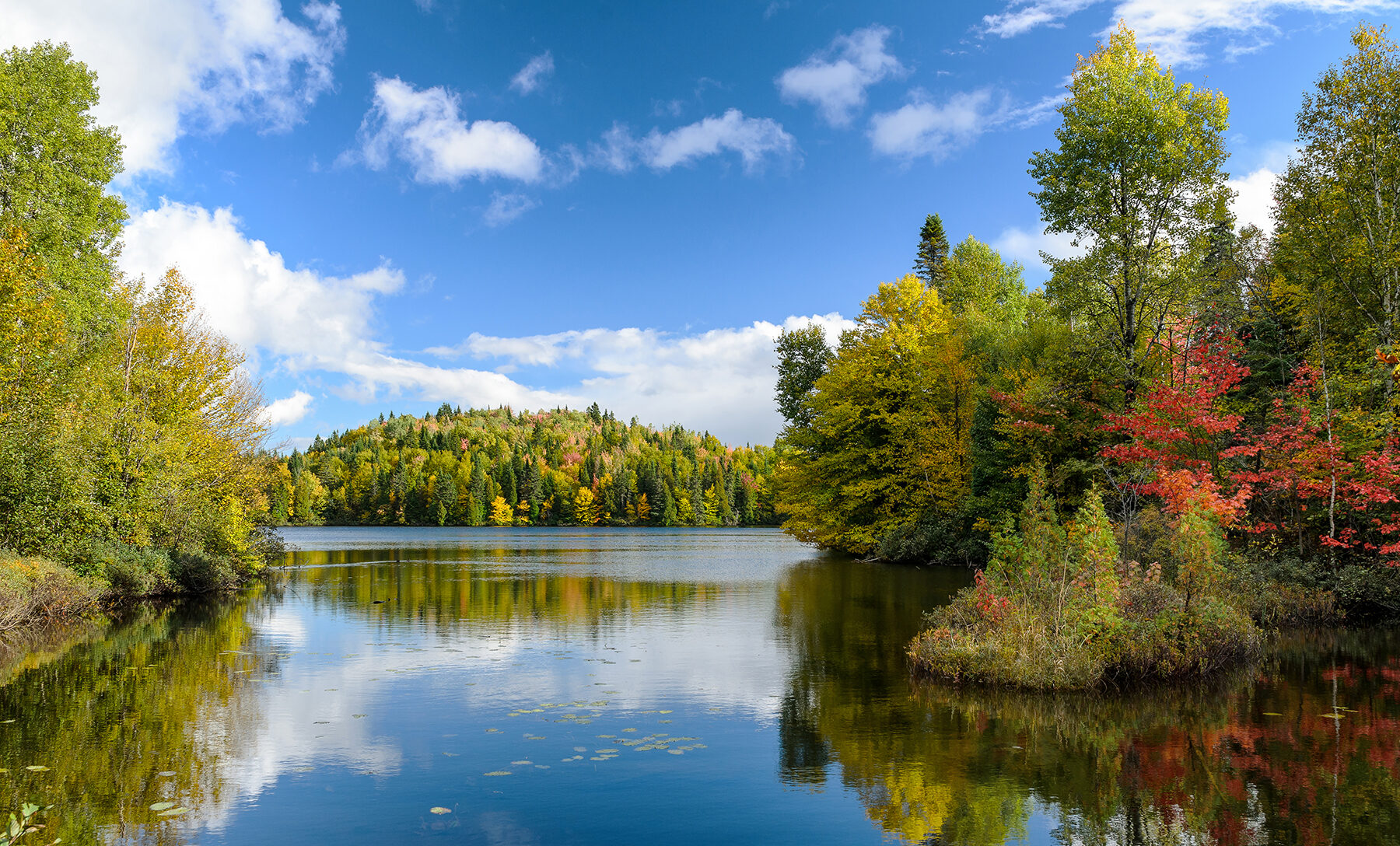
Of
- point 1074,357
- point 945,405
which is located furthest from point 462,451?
point 1074,357

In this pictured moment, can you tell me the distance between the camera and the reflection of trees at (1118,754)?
7.63 metres

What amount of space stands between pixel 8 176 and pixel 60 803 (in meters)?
28.0

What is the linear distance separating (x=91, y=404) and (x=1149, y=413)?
30226 millimetres

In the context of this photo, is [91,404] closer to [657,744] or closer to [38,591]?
[38,591]

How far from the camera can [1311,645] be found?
1728 cm

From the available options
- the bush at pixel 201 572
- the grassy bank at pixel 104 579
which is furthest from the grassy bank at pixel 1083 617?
the bush at pixel 201 572

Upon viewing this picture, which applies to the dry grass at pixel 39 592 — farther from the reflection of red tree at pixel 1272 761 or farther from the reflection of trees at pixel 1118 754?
the reflection of red tree at pixel 1272 761

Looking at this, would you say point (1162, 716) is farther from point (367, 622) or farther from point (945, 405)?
point (945, 405)

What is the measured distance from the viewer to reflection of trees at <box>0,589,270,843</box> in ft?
25.8

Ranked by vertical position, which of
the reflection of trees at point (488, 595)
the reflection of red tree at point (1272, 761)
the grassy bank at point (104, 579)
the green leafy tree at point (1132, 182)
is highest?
the green leafy tree at point (1132, 182)

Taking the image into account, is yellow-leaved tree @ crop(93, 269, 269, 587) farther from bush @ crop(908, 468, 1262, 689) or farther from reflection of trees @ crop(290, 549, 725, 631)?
bush @ crop(908, 468, 1262, 689)

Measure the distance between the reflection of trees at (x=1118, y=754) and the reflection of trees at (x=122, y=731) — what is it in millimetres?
6436

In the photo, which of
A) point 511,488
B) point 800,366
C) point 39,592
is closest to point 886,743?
point 39,592

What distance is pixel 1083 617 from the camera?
12984 mm
